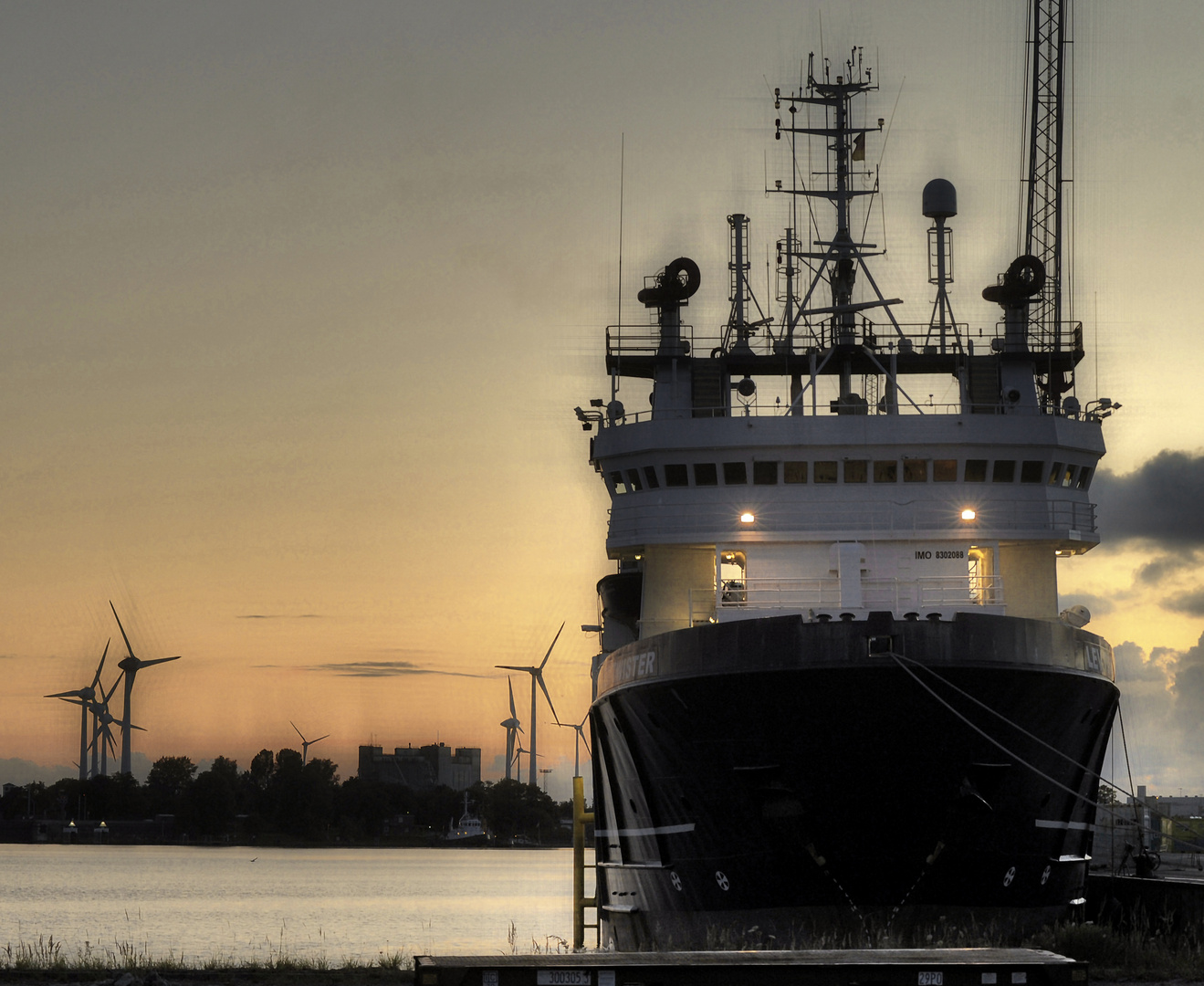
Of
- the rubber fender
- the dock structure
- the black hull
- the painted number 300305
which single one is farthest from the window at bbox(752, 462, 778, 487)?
the painted number 300305

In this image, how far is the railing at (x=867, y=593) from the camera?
993 inches

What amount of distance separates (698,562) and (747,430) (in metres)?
2.62

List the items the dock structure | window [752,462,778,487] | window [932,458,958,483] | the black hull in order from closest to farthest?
the dock structure → the black hull → window [932,458,958,483] → window [752,462,778,487]

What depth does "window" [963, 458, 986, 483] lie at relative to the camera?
27.2 m

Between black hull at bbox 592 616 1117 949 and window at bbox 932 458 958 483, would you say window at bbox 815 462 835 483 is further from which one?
black hull at bbox 592 616 1117 949

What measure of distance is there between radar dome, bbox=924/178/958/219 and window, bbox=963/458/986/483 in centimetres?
944

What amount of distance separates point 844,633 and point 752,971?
6.72 m

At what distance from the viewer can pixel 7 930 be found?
1908 inches

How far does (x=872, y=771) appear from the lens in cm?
1942

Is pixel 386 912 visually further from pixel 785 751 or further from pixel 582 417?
pixel 785 751

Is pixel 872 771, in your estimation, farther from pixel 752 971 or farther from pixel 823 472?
pixel 823 472

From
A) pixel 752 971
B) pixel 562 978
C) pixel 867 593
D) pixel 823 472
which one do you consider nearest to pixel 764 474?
pixel 823 472

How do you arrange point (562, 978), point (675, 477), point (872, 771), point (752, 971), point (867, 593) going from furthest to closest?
point (675, 477) < point (867, 593) < point (872, 771) < point (752, 971) < point (562, 978)

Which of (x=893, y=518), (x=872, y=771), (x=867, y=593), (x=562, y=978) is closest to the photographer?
(x=562, y=978)
